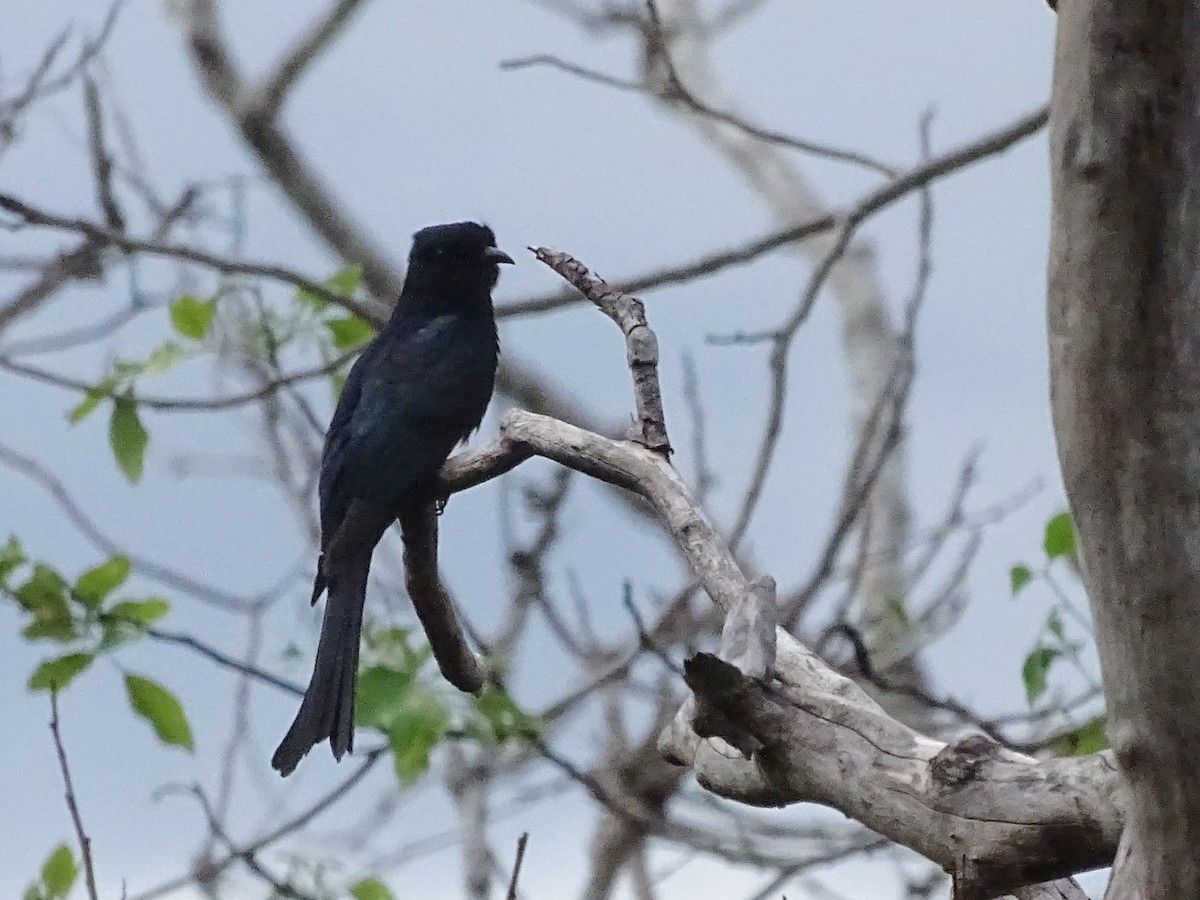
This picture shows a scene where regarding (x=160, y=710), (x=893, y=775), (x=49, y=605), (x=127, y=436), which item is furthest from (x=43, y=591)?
(x=893, y=775)

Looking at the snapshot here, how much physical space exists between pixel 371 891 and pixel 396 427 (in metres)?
1.06

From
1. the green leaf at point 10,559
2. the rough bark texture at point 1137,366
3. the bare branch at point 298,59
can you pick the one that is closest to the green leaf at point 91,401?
the green leaf at point 10,559

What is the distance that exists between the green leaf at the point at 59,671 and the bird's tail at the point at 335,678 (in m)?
0.42

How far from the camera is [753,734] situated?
7.04ft

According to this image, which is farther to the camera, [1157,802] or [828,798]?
[828,798]

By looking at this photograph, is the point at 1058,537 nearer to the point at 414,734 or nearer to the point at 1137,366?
the point at 414,734

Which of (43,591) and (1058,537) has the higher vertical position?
(1058,537)

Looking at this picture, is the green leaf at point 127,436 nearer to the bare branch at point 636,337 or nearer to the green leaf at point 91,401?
the green leaf at point 91,401

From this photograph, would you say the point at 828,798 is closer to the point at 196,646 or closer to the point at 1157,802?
the point at 1157,802

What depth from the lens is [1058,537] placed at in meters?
2.99

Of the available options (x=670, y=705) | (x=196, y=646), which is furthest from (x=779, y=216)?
(x=196, y=646)

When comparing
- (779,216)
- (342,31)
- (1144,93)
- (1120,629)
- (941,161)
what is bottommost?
(1120,629)

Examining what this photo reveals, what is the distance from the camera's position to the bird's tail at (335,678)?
321 centimetres

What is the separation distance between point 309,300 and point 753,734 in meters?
2.35
